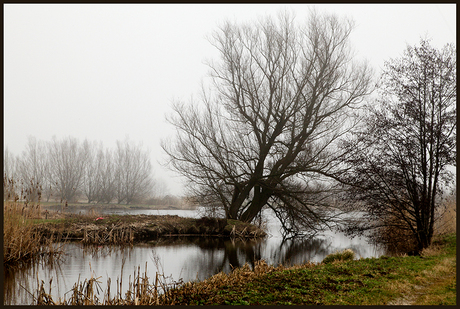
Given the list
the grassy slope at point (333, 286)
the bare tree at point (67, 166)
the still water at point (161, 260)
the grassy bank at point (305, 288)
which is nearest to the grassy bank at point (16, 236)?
the still water at point (161, 260)

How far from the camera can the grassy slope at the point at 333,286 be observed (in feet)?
19.0

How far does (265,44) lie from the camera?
1931 centimetres

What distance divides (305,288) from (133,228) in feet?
38.5

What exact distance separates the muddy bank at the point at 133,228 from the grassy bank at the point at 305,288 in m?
8.22

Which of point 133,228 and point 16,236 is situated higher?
point 16,236

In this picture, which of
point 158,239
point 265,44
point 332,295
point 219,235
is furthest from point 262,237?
point 332,295

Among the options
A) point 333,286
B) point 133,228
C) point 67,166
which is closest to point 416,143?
point 333,286

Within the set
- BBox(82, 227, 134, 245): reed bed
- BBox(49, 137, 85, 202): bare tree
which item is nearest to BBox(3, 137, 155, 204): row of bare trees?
BBox(49, 137, 85, 202): bare tree

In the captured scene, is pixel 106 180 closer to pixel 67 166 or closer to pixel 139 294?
pixel 67 166

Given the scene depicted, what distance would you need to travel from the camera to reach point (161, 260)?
1146cm

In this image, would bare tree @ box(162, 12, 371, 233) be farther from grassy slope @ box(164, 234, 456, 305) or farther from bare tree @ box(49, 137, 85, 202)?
bare tree @ box(49, 137, 85, 202)

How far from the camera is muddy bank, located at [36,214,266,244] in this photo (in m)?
15.0

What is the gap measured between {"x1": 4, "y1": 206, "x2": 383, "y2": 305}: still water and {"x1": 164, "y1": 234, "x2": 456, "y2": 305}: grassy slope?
3.27 feet

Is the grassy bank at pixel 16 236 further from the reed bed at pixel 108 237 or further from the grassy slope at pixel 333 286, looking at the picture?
the grassy slope at pixel 333 286
